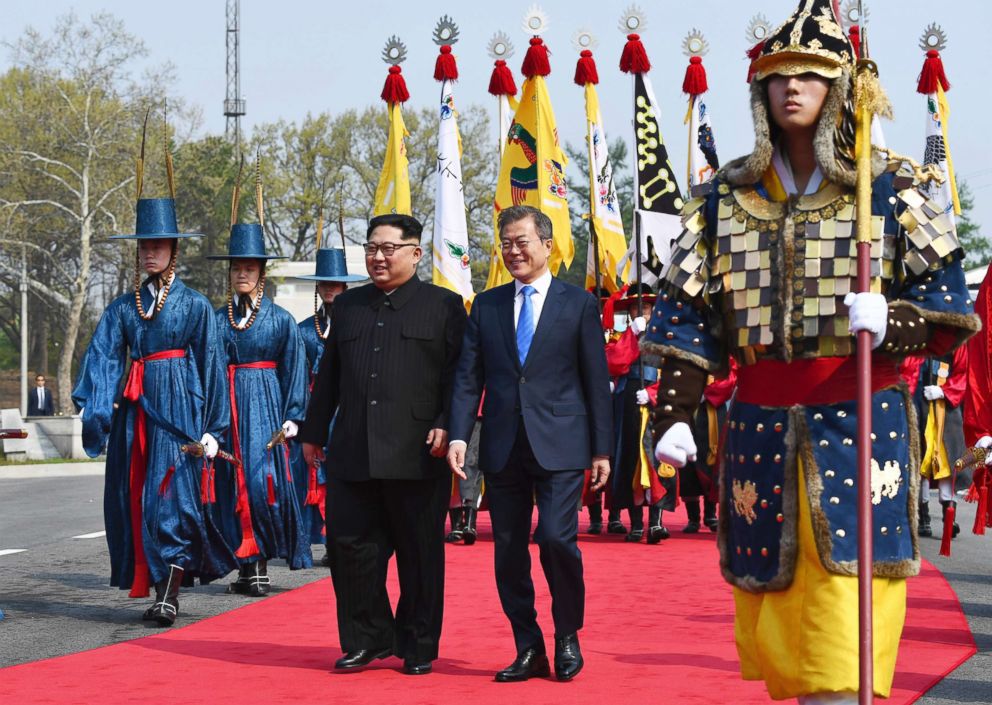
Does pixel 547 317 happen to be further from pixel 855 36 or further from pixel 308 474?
pixel 308 474

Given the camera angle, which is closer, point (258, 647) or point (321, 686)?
point (321, 686)

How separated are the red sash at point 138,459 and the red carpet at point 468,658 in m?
0.47

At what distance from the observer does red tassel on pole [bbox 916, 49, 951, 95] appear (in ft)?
47.0

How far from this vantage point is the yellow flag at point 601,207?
1365 cm

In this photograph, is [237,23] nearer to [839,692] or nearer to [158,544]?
[158,544]

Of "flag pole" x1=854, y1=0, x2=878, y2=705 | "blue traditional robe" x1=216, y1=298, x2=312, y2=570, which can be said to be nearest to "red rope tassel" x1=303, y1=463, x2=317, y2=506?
"blue traditional robe" x1=216, y1=298, x2=312, y2=570

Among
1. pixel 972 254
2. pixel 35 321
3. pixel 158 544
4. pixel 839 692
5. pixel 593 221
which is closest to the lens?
pixel 839 692

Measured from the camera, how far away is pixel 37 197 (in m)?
43.7

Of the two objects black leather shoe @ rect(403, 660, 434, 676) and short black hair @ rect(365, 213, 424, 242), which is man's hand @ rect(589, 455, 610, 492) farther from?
short black hair @ rect(365, 213, 424, 242)

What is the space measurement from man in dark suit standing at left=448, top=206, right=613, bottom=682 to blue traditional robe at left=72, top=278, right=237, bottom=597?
2409 mm

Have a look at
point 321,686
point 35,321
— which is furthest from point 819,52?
point 35,321

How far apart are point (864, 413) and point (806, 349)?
1.12ft

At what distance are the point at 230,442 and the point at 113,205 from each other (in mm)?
34676

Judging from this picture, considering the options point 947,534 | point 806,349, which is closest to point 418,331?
point 806,349
